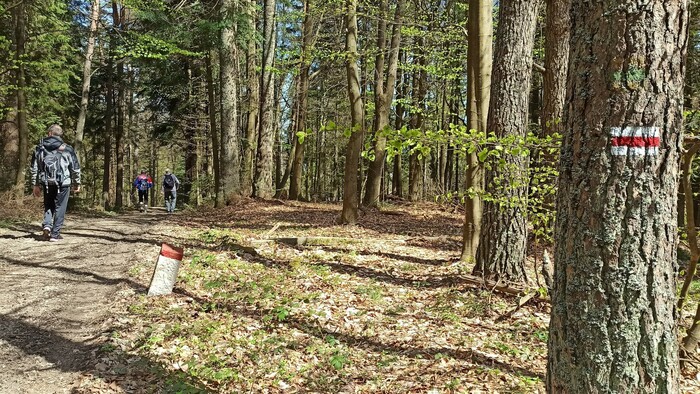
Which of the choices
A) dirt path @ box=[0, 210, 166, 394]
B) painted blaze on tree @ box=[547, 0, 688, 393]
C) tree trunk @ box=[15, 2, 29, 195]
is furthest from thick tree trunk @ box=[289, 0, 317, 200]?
painted blaze on tree @ box=[547, 0, 688, 393]

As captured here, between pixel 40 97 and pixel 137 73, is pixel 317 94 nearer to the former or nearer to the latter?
pixel 137 73

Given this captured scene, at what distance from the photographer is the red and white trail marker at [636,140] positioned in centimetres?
198

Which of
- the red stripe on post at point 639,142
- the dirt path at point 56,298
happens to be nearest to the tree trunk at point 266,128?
the dirt path at point 56,298

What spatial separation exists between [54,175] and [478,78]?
7.79 m

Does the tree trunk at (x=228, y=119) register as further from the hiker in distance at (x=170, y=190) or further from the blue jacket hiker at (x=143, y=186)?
the blue jacket hiker at (x=143, y=186)

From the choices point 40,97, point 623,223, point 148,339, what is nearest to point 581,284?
point 623,223

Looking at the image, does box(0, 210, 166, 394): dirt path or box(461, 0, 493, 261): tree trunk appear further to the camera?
box(461, 0, 493, 261): tree trunk

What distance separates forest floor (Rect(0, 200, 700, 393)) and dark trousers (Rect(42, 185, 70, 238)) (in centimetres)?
35

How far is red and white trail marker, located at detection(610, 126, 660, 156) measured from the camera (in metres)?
1.98

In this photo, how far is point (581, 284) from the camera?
2084mm

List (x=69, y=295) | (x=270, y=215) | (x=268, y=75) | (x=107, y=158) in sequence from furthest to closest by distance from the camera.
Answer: (x=107, y=158) → (x=268, y=75) → (x=270, y=215) → (x=69, y=295)

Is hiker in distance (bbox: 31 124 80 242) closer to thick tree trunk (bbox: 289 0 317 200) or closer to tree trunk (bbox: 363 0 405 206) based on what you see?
tree trunk (bbox: 363 0 405 206)

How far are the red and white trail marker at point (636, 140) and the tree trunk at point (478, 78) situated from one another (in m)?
5.00

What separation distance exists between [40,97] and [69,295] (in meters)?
15.7
